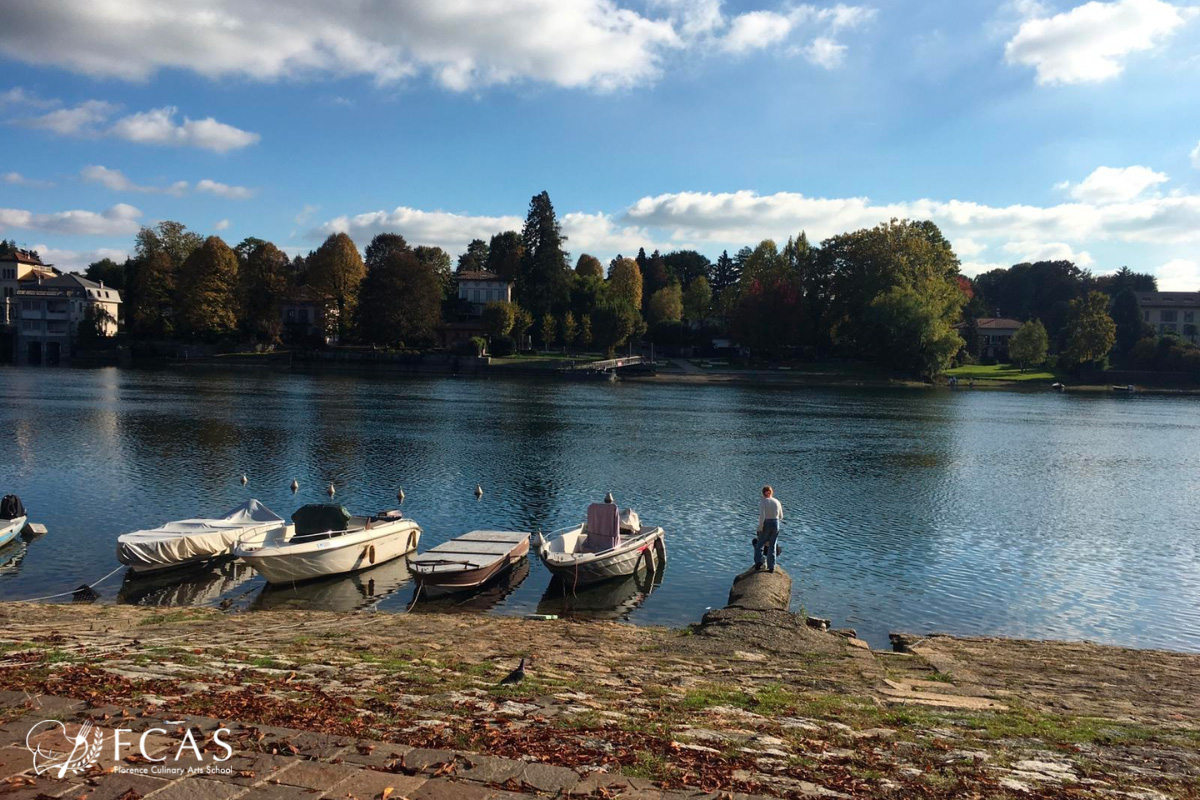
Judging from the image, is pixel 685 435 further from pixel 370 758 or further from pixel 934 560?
pixel 370 758

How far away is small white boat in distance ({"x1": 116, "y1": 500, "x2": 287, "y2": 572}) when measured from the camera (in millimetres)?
22141

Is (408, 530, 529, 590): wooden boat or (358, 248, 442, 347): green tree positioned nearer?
(408, 530, 529, 590): wooden boat

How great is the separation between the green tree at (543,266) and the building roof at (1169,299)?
364 ft

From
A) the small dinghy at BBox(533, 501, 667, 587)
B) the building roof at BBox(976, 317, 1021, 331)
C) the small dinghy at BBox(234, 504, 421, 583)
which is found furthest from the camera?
the building roof at BBox(976, 317, 1021, 331)

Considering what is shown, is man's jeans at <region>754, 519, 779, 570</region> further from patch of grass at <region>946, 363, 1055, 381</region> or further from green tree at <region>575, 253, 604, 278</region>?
green tree at <region>575, 253, 604, 278</region>

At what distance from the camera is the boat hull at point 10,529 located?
2370 cm

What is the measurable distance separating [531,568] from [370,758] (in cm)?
1802

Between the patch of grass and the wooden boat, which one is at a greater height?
the patch of grass

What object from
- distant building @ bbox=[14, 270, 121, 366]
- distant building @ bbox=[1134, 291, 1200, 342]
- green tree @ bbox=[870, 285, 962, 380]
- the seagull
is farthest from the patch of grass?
distant building @ bbox=[14, 270, 121, 366]

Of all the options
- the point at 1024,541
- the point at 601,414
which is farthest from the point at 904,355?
the point at 1024,541

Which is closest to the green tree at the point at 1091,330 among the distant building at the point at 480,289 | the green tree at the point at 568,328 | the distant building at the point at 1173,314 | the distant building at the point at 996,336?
the distant building at the point at 996,336

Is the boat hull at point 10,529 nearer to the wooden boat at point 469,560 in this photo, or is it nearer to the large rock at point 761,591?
the wooden boat at point 469,560

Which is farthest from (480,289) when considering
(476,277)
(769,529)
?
(769,529)

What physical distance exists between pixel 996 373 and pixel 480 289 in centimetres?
8900
